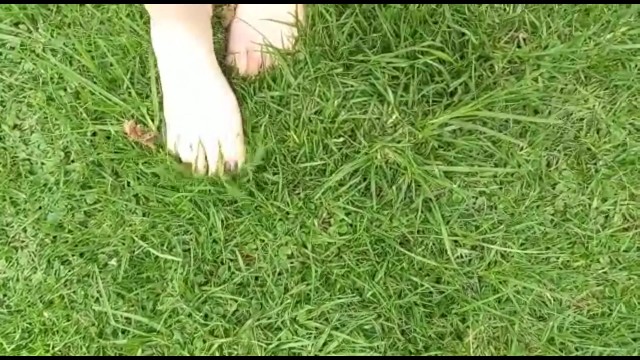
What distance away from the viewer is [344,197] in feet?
5.29

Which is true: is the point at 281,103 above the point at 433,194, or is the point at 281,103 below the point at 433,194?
above

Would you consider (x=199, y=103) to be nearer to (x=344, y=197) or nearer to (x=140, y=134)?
(x=140, y=134)

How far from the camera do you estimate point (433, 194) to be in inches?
63.7

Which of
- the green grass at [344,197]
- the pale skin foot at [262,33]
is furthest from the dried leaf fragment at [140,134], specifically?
the pale skin foot at [262,33]

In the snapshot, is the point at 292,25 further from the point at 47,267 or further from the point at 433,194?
the point at 47,267

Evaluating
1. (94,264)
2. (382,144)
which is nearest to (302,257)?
(382,144)

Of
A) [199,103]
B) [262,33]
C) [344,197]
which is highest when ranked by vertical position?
[262,33]

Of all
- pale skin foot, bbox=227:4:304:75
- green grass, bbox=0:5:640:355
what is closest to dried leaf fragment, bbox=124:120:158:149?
green grass, bbox=0:5:640:355

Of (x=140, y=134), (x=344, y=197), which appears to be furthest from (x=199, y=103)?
(x=344, y=197)

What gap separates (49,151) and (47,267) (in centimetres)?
24

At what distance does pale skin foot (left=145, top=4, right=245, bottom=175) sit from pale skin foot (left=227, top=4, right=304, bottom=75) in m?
0.07

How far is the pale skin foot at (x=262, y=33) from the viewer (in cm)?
165

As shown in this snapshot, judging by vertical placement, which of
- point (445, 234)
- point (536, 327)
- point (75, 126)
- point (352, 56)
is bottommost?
point (536, 327)

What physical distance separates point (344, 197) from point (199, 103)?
0.35 m
